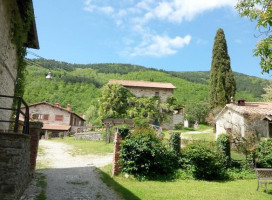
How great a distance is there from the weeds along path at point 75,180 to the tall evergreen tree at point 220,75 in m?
22.3

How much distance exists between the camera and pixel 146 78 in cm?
7756

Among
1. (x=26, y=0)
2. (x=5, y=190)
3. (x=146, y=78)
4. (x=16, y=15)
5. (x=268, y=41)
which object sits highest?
(x=146, y=78)

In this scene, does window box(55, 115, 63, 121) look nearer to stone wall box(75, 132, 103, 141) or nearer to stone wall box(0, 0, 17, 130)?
stone wall box(75, 132, 103, 141)

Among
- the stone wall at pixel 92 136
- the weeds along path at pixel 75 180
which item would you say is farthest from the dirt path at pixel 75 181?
the stone wall at pixel 92 136

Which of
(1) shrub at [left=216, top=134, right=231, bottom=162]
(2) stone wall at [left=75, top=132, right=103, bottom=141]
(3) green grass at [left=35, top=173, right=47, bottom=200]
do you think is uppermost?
(1) shrub at [left=216, top=134, right=231, bottom=162]

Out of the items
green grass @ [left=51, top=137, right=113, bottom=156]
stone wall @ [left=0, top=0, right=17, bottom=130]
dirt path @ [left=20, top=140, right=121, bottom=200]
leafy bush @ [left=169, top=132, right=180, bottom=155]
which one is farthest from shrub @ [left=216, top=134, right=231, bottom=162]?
stone wall @ [left=0, top=0, right=17, bottom=130]

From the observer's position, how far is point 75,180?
9.48 meters

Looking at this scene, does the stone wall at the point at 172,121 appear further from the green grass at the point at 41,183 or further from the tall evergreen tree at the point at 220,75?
the green grass at the point at 41,183

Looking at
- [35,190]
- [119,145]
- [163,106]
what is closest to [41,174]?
[35,190]

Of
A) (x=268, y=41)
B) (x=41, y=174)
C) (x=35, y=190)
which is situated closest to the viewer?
(x=268, y=41)

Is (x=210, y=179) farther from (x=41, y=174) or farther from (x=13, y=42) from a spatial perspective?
(x=13, y=42)

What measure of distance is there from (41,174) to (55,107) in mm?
32456

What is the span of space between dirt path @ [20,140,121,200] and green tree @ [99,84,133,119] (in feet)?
64.0

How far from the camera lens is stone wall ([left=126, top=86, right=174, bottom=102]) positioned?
37.6m
